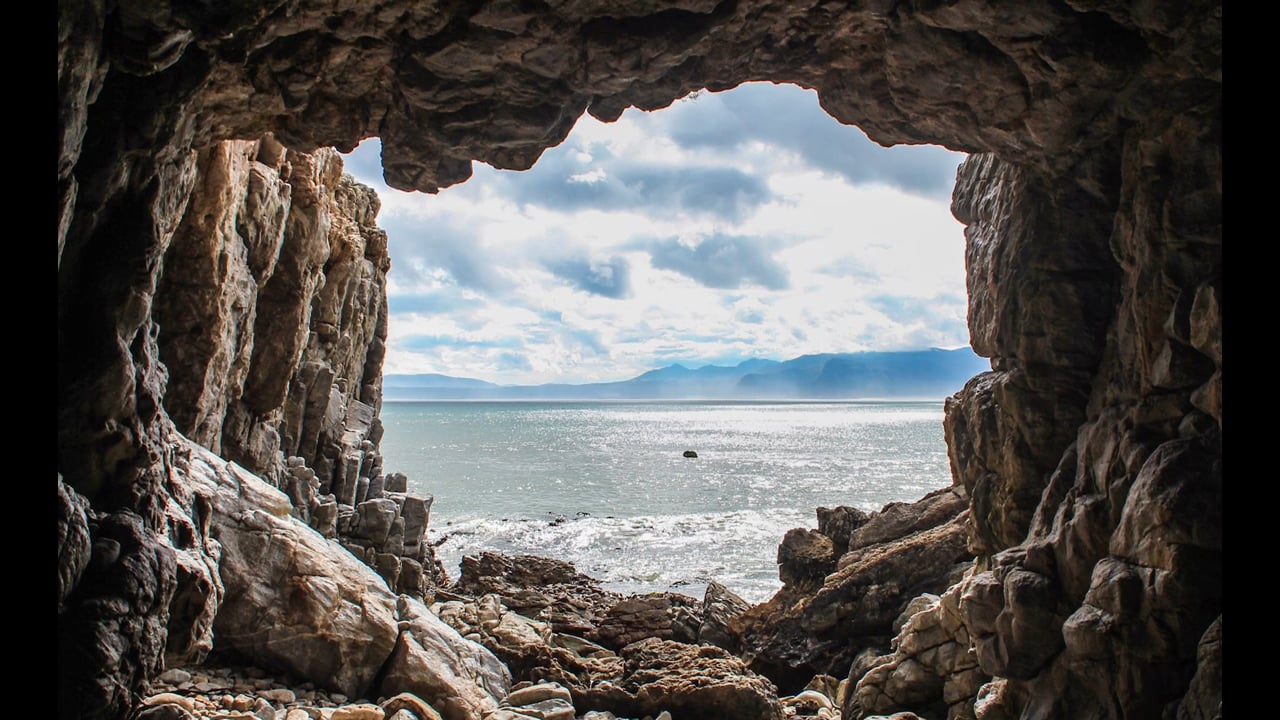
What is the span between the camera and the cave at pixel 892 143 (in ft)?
29.1

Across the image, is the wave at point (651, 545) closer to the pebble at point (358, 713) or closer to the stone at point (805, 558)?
the stone at point (805, 558)

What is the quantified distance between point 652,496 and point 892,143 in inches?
2382

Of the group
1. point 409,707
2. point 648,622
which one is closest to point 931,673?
point 409,707

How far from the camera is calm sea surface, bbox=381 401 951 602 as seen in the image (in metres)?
45.4

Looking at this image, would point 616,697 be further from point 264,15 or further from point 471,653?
point 264,15

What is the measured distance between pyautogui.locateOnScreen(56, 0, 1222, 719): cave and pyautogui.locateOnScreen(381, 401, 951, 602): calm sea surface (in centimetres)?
2592

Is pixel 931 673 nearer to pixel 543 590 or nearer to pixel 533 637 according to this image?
pixel 533 637

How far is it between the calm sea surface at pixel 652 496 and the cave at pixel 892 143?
25.9 metres

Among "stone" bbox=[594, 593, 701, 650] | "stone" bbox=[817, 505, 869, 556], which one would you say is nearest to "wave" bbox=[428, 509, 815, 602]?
"stone" bbox=[817, 505, 869, 556]

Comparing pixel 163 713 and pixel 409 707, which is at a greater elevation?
pixel 163 713

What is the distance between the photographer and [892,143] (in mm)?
14938

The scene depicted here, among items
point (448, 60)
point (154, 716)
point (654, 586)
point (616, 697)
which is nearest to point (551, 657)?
point (616, 697)

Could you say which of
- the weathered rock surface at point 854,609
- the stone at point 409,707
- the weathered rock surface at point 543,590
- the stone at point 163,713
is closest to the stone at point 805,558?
the weathered rock surface at point 854,609

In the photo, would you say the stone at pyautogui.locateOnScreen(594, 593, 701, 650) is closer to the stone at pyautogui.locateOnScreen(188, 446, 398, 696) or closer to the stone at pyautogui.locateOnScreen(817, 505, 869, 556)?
the stone at pyautogui.locateOnScreen(817, 505, 869, 556)
